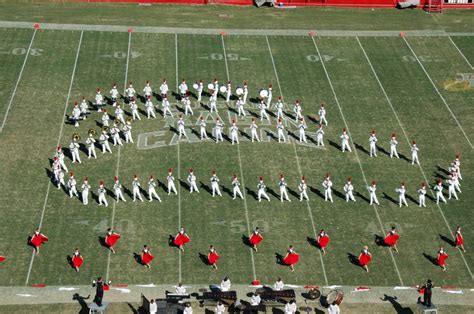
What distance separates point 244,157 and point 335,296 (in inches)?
460

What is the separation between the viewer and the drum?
3847 cm

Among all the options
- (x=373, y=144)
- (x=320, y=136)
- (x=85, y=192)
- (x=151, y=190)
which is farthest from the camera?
(x=320, y=136)

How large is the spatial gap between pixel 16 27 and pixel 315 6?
64.1 feet

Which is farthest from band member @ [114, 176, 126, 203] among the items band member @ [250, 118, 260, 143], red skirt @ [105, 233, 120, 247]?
band member @ [250, 118, 260, 143]

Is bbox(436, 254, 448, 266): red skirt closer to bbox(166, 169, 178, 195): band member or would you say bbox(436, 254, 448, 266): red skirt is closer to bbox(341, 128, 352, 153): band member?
bbox(341, 128, 352, 153): band member

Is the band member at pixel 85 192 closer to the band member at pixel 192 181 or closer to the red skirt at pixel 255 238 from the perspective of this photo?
the band member at pixel 192 181

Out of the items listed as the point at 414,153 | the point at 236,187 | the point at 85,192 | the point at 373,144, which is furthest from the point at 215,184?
the point at 414,153

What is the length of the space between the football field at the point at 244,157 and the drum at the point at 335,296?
59.3 inches

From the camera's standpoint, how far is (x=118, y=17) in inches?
2440

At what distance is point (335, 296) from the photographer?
38719 mm

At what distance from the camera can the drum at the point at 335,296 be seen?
3847 centimetres

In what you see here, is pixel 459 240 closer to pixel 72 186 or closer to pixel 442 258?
pixel 442 258

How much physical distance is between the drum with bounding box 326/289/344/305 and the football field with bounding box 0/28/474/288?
4.94 feet

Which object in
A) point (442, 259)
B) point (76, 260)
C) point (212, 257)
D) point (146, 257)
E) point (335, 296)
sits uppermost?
point (76, 260)
